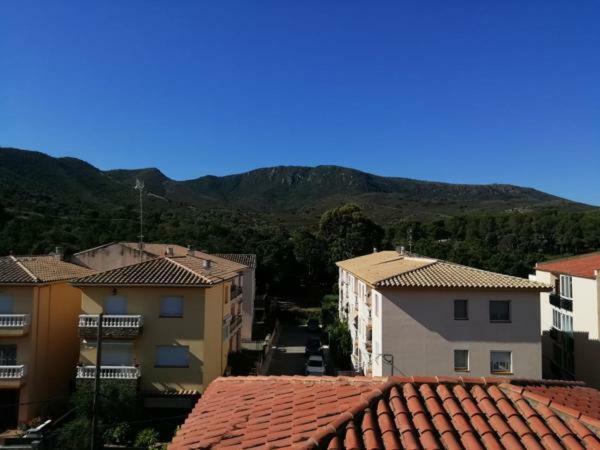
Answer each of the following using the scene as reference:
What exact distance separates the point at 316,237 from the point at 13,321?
4922 centimetres

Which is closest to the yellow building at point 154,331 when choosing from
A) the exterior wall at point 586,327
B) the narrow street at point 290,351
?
the narrow street at point 290,351

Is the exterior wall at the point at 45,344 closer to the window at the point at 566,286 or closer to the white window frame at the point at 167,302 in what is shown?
the white window frame at the point at 167,302

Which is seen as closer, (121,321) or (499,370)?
(499,370)

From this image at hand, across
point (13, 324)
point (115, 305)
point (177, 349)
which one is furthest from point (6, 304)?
point (177, 349)

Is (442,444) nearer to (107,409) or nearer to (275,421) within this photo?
(275,421)

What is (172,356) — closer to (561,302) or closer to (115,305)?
(115,305)

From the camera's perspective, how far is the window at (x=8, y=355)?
22.2 meters

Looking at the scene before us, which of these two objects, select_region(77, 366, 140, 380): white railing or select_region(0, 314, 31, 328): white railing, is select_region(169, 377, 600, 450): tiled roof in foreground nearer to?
select_region(77, 366, 140, 380): white railing

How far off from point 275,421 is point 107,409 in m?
17.9

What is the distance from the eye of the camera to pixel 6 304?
22469 mm

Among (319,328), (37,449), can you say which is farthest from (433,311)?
(319,328)

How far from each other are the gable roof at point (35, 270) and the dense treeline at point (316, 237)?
17260mm

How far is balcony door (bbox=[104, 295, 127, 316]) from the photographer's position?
22062 millimetres

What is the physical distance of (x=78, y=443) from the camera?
18109 mm
